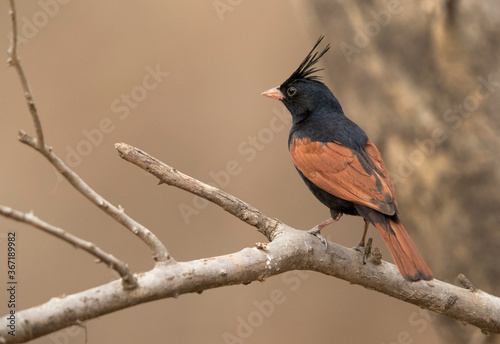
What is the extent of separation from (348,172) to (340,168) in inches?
2.1

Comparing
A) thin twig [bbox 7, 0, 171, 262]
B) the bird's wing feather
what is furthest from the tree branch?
the bird's wing feather

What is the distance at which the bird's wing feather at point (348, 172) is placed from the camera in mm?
2896

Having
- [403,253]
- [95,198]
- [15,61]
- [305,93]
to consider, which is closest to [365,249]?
[403,253]

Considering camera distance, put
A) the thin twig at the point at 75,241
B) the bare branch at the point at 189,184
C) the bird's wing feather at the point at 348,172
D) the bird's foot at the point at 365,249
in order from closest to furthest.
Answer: the thin twig at the point at 75,241 → the bare branch at the point at 189,184 → the bird's foot at the point at 365,249 → the bird's wing feather at the point at 348,172

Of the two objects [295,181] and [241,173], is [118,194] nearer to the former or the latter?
[241,173]

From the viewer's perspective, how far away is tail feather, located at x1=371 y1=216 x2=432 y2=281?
2.61 metres

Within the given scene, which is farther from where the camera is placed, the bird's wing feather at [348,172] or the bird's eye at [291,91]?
the bird's eye at [291,91]

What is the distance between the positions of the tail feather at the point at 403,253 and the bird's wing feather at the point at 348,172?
3.2 inches

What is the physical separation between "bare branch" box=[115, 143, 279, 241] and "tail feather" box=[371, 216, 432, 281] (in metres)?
0.57

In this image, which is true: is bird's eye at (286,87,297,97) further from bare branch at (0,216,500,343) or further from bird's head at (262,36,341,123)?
bare branch at (0,216,500,343)

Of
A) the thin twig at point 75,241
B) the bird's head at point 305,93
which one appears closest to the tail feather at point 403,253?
the bird's head at point 305,93

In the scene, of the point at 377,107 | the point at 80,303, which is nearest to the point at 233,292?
the point at 377,107

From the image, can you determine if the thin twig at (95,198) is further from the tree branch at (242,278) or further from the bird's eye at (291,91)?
the bird's eye at (291,91)

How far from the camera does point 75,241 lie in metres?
1.67
